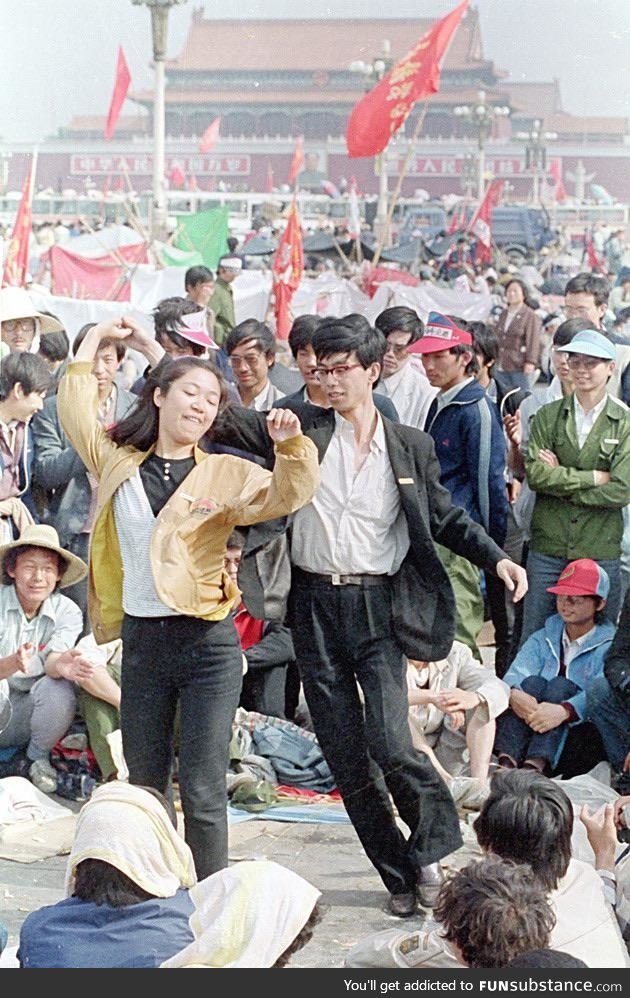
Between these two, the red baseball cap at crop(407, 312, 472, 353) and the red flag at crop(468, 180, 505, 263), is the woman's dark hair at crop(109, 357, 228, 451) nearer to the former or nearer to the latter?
the red baseball cap at crop(407, 312, 472, 353)

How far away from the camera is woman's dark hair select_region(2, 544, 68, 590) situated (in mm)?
5203

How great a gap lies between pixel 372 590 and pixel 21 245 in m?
6.90

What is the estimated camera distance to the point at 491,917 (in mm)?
2627

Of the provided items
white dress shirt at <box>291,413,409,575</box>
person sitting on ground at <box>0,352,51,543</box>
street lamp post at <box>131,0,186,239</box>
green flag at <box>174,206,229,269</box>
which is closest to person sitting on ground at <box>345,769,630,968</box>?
white dress shirt at <box>291,413,409,575</box>

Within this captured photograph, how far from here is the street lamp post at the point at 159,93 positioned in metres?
15.4

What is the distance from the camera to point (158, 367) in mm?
3840

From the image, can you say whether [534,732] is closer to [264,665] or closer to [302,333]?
[264,665]

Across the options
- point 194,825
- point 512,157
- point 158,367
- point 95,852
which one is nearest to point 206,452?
point 158,367

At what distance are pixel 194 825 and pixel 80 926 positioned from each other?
0.85m

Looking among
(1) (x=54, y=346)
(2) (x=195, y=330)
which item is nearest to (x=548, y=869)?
(2) (x=195, y=330)

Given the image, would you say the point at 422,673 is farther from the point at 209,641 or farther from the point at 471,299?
the point at 471,299

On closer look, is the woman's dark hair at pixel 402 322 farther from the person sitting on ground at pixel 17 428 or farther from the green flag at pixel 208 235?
the green flag at pixel 208 235

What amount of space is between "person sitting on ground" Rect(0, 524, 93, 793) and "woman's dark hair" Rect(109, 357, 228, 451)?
136 cm

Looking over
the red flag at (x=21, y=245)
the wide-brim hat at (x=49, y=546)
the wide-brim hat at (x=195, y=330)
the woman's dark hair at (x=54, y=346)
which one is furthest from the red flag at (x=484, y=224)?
the wide-brim hat at (x=49, y=546)
